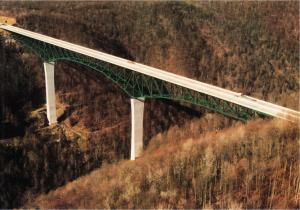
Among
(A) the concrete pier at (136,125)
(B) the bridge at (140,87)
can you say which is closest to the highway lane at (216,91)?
(B) the bridge at (140,87)

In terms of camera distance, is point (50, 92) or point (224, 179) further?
point (50, 92)

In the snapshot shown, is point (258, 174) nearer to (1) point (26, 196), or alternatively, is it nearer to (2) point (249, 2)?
(1) point (26, 196)

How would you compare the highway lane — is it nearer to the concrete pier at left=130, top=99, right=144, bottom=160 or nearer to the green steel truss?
the green steel truss

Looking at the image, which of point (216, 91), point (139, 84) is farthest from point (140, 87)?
point (216, 91)

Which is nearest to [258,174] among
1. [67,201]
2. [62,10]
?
[67,201]

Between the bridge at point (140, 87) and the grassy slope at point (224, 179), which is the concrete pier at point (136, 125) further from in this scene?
the grassy slope at point (224, 179)

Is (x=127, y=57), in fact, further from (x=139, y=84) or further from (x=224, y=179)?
(x=224, y=179)
